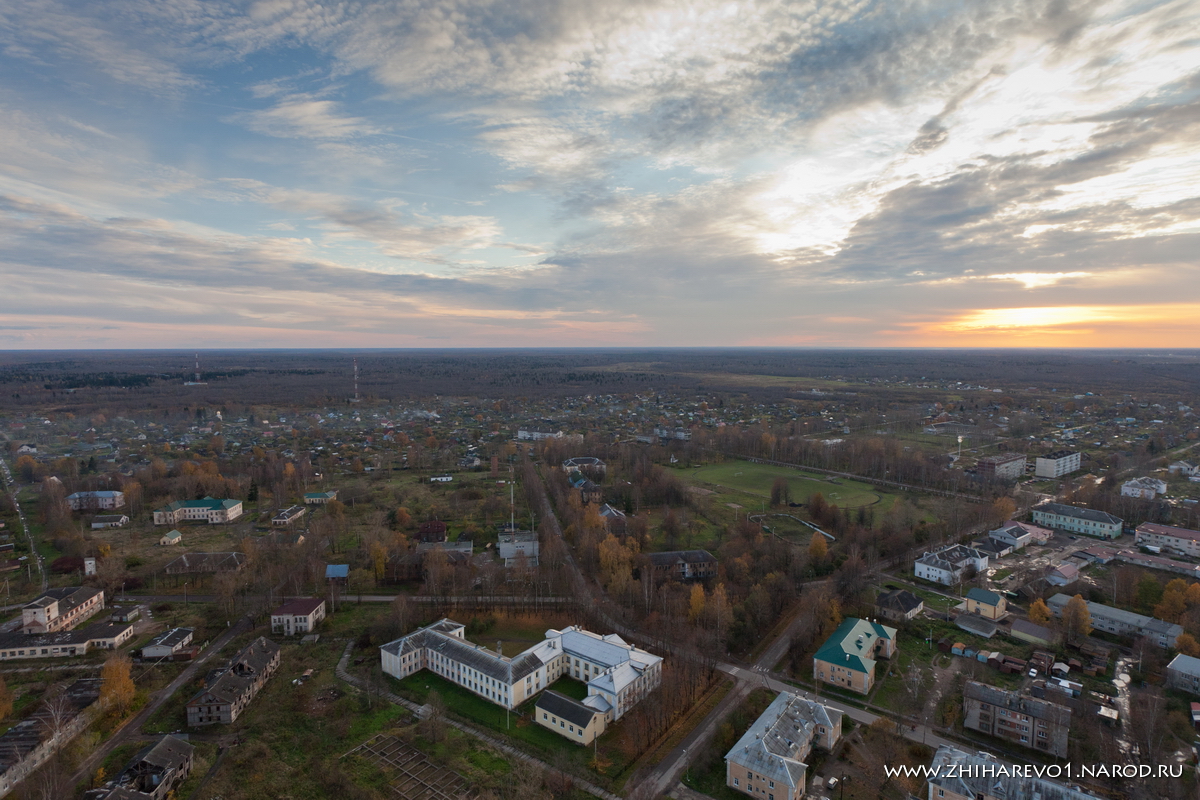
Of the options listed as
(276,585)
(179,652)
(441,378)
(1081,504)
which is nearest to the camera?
(179,652)

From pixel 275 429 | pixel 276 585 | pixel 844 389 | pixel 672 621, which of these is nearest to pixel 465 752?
pixel 672 621

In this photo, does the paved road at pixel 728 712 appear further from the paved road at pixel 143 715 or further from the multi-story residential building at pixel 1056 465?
the multi-story residential building at pixel 1056 465

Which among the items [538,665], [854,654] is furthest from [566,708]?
[854,654]

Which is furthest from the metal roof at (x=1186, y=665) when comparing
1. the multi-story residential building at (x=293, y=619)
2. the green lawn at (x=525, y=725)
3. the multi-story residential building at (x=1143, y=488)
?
the multi-story residential building at (x=293, y=619)

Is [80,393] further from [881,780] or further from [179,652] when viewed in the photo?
[881,780]

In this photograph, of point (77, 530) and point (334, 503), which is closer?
point (77, 530)

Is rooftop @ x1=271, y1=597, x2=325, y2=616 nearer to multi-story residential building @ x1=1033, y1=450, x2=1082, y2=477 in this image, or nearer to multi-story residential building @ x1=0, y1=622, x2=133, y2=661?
multi-story residential building @ x1=0, y1=622, x2=133, y2=661
